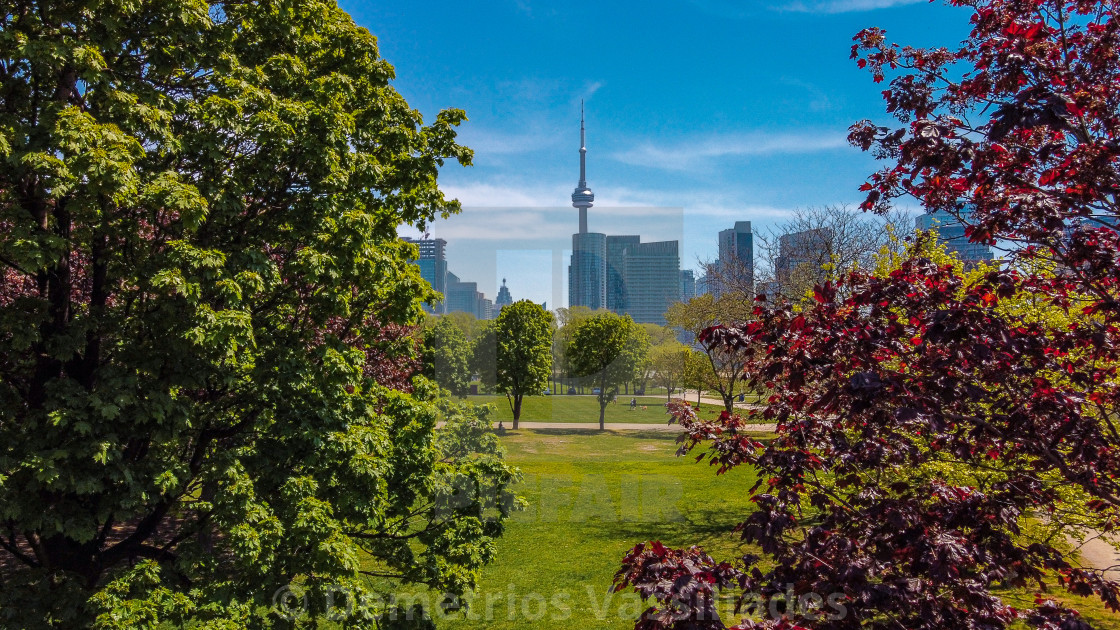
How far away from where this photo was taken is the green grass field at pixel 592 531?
9547 millimetres

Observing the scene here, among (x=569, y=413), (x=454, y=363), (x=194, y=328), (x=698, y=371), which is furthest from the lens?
(x=569, y=413)

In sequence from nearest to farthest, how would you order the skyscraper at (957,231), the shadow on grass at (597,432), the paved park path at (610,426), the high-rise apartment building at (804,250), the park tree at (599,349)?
the skyscraper at (957,231) < the high-rise apartment building at (804,250) < the shadow on grass at (597,432) < the park tree at (599,349) < the paved park path at (610,426)

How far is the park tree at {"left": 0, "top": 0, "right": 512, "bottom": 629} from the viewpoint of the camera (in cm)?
534

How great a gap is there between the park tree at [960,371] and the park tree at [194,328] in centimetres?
395

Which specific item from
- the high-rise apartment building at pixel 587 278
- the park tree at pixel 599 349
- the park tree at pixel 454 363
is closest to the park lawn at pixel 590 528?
the park tree at pixel 454 363

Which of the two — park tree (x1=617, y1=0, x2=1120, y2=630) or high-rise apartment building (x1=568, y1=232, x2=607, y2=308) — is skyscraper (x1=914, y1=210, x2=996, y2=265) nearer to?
park tree (x1=617, y1=0, x2=1120, y2=630)

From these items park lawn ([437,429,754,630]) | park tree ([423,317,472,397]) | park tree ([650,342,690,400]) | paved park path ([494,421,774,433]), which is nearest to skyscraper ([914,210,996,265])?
park lawn ([437,429,754,630])

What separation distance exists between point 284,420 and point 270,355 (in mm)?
678

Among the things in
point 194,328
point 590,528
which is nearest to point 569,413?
point 590,528

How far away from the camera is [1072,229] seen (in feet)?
12.5

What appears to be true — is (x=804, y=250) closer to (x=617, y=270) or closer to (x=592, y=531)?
(x=592, y=531)

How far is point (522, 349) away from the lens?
1411 inches

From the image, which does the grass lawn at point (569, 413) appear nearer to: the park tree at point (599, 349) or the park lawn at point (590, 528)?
the park tree at point (599, 349)

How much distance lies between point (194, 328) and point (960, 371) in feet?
19.0
